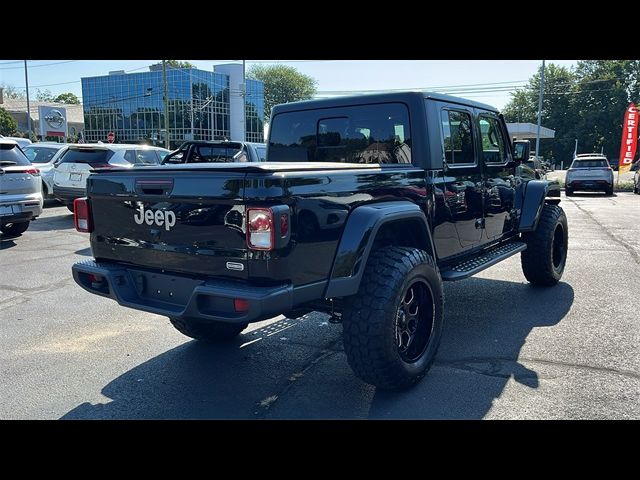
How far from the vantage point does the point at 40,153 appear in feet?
49.8

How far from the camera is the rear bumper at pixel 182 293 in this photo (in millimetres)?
2816

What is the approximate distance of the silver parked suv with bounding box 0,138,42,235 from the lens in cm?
860

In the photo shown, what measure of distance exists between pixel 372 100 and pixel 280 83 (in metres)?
81.5

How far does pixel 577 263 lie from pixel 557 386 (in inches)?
184

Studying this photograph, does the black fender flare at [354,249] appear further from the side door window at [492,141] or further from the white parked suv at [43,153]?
the white parked suv at [43,153]

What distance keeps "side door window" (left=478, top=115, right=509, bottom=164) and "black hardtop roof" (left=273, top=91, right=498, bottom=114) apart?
0.25 metres

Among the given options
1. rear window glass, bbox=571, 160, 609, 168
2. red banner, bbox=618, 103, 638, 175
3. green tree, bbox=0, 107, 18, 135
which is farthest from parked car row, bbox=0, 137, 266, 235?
green tree, bbox=0, 107, 18, 135

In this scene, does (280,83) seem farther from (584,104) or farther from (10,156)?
(10,156)

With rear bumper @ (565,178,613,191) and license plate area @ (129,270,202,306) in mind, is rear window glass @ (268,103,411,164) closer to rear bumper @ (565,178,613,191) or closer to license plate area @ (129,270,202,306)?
license plate area @ (129,270,202,306)

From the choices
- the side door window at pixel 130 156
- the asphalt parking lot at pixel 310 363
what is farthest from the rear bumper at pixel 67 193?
the asphalt parking lot at pixel 310 363

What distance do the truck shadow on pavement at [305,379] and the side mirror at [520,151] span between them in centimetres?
172

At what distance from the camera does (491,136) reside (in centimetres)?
551
